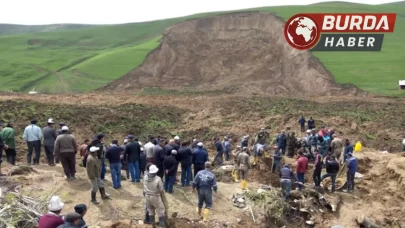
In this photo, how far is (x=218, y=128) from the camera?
1097 inches

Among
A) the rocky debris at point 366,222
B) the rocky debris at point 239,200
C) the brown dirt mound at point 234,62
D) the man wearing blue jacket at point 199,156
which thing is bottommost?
the rocky debris at point 366,222

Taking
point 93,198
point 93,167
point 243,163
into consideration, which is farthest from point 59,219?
point 243,163

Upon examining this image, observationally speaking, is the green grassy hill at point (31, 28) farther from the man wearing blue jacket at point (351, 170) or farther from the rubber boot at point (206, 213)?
the rubber boot at point (206, 213)

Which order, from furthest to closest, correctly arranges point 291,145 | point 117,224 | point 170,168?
point 291,145, point 170,168, point 117,224

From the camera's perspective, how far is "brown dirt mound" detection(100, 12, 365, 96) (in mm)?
44656

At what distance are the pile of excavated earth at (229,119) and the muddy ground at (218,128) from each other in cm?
6

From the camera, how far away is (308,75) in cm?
4553

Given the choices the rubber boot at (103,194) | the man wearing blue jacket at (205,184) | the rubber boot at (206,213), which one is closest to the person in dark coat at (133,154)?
the rubber boot at (103,194)

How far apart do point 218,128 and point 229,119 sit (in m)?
1.98

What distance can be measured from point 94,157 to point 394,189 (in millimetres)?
11740

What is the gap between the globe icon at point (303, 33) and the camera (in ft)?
154

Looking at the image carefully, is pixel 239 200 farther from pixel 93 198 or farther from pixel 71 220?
pixel 71 220

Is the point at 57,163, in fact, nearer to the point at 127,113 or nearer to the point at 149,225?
the point at 149,225

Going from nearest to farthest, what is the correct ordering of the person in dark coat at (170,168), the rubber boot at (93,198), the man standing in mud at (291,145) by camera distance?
the rubber boot at (93,198), the person in dark coat at (170,168), the man standing in mud at (291,145)
